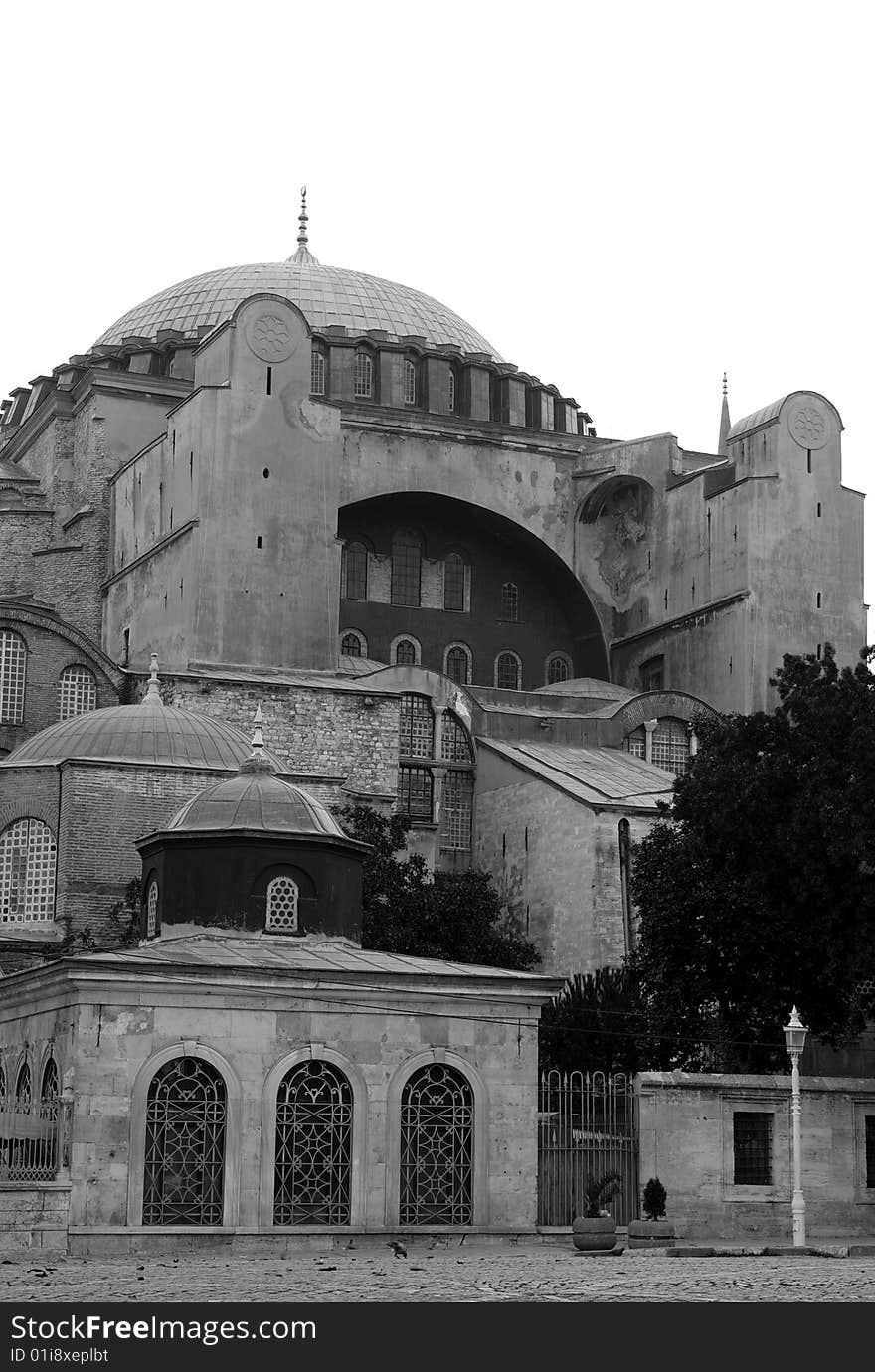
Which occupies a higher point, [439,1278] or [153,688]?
[153,688]

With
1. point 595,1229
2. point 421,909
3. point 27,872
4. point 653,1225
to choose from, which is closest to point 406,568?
point 421,909

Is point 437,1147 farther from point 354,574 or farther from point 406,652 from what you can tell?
point 354,574

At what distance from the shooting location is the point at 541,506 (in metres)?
59.0

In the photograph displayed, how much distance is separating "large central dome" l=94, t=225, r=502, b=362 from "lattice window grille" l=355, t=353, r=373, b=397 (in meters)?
1.64

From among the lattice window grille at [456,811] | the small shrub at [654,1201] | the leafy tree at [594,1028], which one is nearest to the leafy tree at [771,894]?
the leafy tree at [594,1028]

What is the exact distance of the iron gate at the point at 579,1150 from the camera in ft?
101

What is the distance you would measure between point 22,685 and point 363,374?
1710cm

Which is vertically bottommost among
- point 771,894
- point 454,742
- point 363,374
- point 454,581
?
point 771,894

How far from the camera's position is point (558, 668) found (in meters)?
60.1

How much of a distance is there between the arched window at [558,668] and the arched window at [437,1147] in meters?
30.5

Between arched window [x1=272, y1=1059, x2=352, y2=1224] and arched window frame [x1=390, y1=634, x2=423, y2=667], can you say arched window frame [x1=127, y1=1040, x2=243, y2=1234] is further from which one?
arched window frame [x1=390, y1=634, x2=423, y2=667]

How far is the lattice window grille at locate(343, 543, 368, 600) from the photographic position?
189 ft
